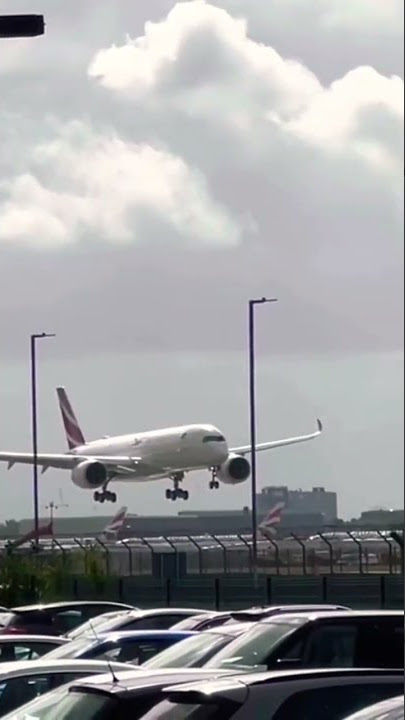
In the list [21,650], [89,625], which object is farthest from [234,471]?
[21,650]

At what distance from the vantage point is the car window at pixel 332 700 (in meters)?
7.93

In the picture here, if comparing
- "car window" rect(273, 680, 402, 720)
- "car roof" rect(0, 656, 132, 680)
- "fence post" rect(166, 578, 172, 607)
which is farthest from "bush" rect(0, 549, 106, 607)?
"car window" rect(273, 680, 402, 720)

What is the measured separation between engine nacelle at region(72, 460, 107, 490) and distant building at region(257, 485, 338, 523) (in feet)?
124

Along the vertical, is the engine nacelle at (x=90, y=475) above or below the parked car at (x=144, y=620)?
above

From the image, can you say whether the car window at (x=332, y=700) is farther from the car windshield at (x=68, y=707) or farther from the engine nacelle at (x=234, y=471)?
the engine nacelle at (x=234, y=471)

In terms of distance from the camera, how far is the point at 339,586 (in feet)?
113

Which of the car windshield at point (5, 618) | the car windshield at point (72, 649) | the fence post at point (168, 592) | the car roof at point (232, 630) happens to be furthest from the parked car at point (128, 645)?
the fence post at point (168, 592)

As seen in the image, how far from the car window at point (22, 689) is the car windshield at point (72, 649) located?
3770mm

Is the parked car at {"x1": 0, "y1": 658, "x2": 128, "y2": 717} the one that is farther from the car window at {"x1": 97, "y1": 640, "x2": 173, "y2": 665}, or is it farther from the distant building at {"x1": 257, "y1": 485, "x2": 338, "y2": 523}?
the distant building at {"x1": 257, "y1": 485, "x2": 338, "y2": 523}

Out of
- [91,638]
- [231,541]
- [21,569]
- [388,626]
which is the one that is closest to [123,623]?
[91,638]

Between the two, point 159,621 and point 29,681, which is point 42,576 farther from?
point 29,681

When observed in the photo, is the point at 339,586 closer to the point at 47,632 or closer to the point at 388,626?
the point at 47,632

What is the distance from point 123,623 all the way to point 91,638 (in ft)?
10.1

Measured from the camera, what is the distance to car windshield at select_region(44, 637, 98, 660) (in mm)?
14688
